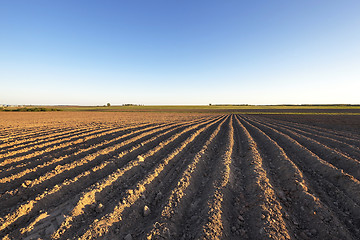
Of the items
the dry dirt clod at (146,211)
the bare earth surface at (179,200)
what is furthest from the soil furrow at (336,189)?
the dry dirt clod at (146,211)

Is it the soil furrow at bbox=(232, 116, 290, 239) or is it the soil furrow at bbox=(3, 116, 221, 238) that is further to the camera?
the soil furrow at bbox=(3, 116, 221, 238)

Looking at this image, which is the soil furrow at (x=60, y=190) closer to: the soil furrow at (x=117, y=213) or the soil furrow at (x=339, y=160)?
the soil furrow at (x=117, y=213)

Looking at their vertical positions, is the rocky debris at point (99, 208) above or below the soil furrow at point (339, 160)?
below

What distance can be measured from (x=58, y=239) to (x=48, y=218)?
2.33ft

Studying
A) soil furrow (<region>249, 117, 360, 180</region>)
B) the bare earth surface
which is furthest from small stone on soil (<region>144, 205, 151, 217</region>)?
soil furrow (<region>249, 117, 360, 180</region>)

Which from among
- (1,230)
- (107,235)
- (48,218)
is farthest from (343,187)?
(1,230)

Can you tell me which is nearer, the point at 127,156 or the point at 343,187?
the point at 343,187

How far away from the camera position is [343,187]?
4.24 meters


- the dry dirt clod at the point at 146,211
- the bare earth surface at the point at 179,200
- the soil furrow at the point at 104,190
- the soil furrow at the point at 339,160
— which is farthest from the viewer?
the soil furrow at the point at 339,160

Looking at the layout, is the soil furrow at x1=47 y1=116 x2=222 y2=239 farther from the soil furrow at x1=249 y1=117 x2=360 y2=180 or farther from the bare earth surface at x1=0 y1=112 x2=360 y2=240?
the soil furrow at x1=249 y1=117 x2=360 y2=180

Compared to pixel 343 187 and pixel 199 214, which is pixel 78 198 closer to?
pixel 199 214

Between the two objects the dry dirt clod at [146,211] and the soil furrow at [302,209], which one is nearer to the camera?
the soil furrow at [302,209]

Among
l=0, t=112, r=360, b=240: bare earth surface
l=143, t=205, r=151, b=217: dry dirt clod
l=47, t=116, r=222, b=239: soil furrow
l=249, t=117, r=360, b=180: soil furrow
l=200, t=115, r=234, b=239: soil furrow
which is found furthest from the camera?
l=249, t=117, r=360, b=180: soil furrow

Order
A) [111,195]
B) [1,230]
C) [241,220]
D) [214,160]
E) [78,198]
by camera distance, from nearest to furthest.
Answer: [1,230] < [241,220] < [78,198] < [111,195] < [214,160]
